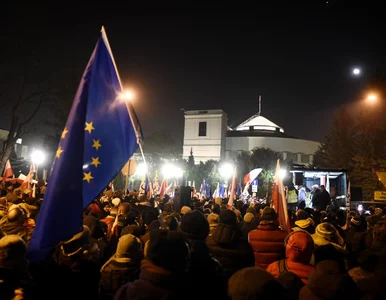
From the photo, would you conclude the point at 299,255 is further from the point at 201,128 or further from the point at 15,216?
the point at 201,128

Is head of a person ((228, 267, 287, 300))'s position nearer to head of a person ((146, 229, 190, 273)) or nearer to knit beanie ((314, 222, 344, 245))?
head of a person ((146, 229, 190, 273))

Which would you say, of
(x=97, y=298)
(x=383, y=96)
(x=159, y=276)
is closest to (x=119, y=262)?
(x=97, y=298)

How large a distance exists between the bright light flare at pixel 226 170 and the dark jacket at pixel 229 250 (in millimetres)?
49256

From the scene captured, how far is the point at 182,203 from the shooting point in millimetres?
9711

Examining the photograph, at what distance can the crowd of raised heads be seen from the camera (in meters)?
2.61

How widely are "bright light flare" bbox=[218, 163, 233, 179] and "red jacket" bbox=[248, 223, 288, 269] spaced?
48.6 meters

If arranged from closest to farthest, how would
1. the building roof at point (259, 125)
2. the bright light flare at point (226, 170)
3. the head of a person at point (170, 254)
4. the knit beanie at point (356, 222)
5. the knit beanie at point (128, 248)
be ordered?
the head of a person at point (170, 254) < the knit beanie at point (128, 248) < the knit beanie at point (356, 222) < the bright light flare at point (226, 170) < the building roof at point (259, 125)

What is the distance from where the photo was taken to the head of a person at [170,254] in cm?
265

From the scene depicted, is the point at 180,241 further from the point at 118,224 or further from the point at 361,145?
the point at 361,145

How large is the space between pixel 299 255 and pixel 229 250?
3.10ft

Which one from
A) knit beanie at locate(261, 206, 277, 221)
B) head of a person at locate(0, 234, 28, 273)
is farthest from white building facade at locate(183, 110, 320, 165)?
head of a person at locate(0, 234, 28, 273)

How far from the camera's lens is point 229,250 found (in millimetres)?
4566

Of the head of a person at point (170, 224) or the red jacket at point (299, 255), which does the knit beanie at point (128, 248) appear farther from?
the head of a person at point (170, 224)

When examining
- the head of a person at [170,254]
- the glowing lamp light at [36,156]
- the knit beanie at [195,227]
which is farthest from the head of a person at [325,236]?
the glowing lamp light at [36,156]
